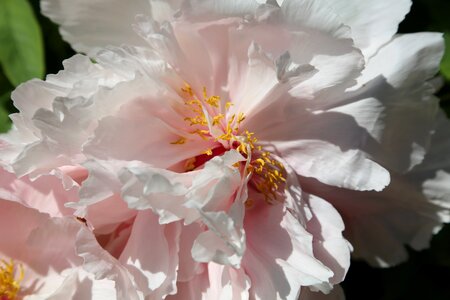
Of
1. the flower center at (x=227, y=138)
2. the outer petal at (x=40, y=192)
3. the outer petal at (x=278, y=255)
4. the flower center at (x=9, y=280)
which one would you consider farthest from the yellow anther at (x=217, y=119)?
the flower center at (x=9, y=280)

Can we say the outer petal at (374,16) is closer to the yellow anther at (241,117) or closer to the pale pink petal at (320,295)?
the yellow anther at (241,117)

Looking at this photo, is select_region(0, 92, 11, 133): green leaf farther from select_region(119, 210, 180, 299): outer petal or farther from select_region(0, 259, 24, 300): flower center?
select_region(119, 210, 180, 299): outer petal

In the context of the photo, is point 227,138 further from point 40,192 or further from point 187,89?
point 40,192

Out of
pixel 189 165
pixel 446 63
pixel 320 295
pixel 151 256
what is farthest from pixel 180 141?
pixel 446 63

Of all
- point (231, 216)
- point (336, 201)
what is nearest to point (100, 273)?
point (231, 216)

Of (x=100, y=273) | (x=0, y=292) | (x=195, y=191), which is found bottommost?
(x=0, y=292)

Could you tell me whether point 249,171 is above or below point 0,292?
above

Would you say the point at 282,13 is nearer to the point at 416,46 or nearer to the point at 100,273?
the point at 416,46

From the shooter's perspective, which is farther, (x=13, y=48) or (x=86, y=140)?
(x=13, y=48)
